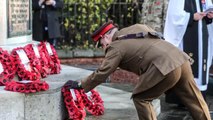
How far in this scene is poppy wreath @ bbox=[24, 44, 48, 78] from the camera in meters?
6.50

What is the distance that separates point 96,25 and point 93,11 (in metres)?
0.36

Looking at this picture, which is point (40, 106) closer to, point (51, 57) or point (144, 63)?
point (144, 63)

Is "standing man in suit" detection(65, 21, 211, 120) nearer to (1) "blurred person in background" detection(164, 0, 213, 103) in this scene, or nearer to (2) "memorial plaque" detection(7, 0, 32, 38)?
(2) "memorial plaque" detection(7, 0, 32, 38)

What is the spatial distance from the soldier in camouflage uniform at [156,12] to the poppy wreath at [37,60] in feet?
8.89

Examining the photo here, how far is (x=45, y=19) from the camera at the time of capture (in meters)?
9.78

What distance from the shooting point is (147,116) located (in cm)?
523

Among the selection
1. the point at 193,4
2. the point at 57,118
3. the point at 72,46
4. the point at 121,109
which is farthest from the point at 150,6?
the point at 72,46

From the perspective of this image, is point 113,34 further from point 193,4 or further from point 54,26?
point 54,26

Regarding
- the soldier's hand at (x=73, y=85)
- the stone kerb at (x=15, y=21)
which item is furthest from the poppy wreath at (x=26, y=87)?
the stone kerb at (x=15, y=21)

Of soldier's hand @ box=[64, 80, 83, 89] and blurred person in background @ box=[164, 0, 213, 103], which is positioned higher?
blurred person in background @ box=[164, 0, 213, 103]

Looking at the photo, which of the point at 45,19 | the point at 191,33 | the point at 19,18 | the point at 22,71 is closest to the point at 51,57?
the point at 19,18

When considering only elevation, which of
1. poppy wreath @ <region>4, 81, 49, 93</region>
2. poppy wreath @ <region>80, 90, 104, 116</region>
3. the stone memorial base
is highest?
poppy wreath @ <region>4, 81, 49, 93</region>

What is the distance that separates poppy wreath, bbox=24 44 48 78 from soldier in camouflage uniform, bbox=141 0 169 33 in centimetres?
271

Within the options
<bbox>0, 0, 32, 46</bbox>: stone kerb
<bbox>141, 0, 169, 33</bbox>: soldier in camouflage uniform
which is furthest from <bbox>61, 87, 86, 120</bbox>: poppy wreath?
<bbox>141, 0, 169, 33</bbox>: soldier in camouflage uniform
